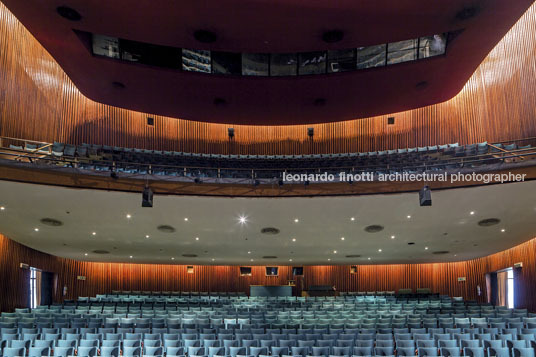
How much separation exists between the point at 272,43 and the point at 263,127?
26.2 feet

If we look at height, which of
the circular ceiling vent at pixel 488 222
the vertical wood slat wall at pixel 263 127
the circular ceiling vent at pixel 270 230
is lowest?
the circular ceiling vent at pixel 270 230

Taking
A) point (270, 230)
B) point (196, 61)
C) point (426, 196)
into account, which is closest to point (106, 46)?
point (196, 61)

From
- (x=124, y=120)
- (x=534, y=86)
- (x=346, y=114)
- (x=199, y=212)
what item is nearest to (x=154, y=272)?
(x=124, y=120)

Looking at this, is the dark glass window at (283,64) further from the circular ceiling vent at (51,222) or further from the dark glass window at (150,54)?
the circular ceiling vent at (51,222)

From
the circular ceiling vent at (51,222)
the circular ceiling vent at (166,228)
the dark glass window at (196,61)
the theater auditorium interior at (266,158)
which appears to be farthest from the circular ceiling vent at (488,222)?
the circular ceiling vent at (51,222)

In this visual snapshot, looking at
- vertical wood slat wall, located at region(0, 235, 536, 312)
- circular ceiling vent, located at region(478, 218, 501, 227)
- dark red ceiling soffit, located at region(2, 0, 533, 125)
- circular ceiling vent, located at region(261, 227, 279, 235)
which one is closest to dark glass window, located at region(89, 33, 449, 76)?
dark red ceiling soffit, located at region(2, 0, 533, 125)

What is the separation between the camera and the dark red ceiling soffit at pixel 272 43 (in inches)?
401

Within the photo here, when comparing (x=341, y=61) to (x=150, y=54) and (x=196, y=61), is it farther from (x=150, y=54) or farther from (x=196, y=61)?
(x=150, y=54)

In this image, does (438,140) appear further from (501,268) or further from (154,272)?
(154,272)

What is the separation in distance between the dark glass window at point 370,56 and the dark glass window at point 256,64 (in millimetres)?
2788

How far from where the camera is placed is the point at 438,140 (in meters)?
17.3

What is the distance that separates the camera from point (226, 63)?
1391cm

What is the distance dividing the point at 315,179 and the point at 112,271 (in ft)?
55.3

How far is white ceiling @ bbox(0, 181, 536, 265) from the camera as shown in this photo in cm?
1215
